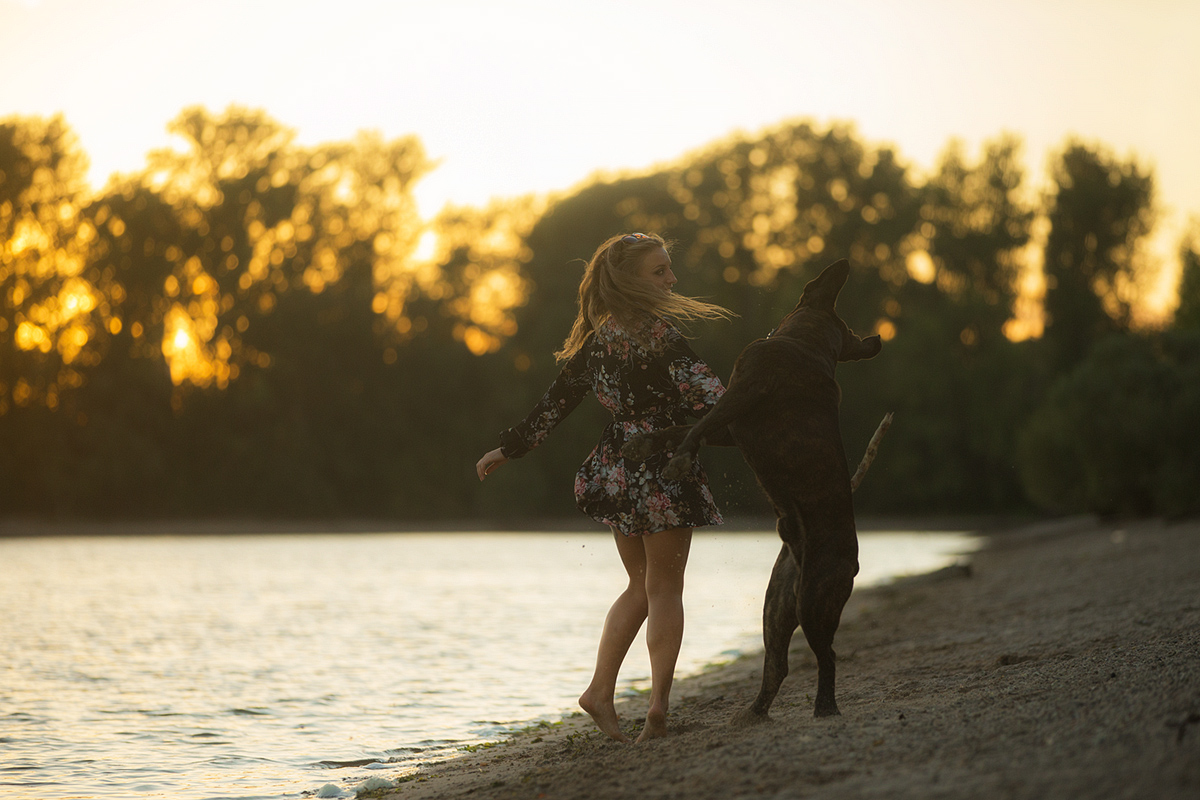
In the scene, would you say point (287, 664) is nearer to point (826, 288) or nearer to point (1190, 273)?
point (826, 288)

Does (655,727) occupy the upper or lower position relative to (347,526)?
upper

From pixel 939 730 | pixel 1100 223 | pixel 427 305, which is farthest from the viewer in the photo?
pixel 427 305

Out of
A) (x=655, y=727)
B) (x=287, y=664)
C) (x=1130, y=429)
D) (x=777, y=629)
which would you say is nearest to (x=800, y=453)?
(x=777, y=629)

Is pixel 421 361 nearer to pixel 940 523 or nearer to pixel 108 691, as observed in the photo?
pixel 940 523

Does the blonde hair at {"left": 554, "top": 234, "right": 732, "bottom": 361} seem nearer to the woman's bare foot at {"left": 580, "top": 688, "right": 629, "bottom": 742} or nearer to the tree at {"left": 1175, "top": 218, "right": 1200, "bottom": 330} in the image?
the woman's bare foot at {"left": 580, "top": 688, "right": 629, "bottom": 742}

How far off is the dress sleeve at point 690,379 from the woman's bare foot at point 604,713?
51.4 inches

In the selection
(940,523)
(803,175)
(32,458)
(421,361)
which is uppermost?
(803,175)

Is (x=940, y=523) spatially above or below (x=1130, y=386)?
below

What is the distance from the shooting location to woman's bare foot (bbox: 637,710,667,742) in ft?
16.8

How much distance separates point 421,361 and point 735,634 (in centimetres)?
3600

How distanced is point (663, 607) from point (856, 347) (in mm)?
1429

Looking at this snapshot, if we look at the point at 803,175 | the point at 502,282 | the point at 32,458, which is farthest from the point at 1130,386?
the point at 32,458

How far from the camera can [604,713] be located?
5.21 m

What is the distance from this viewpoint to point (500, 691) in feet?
28.3
